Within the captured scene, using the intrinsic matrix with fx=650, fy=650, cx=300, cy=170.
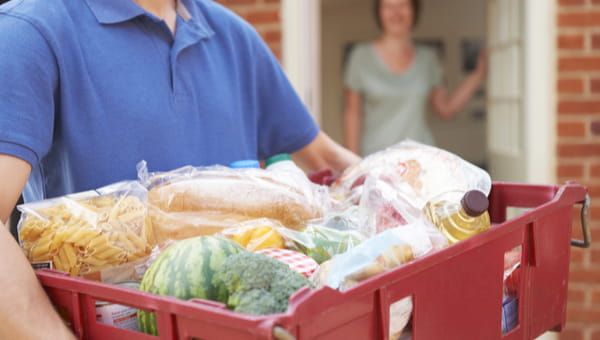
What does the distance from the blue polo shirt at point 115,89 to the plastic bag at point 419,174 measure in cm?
29

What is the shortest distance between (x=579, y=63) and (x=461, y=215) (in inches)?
80.6

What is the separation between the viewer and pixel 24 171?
2.97ft

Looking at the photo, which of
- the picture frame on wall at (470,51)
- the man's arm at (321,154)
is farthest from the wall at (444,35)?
the man's arm at (321,154)

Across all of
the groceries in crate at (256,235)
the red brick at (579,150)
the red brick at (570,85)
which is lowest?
the red brick at (579,150)

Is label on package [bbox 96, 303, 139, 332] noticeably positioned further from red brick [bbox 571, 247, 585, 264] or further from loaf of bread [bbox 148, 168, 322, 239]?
red brick [bbox 571, 247, 585, 264]

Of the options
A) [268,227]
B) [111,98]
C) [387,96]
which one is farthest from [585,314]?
[111,98]

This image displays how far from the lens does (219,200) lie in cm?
100

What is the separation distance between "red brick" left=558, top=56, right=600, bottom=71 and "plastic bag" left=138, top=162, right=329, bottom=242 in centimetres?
197

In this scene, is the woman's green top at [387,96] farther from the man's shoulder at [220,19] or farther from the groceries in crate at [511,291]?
the groceries in crate at [511,291]

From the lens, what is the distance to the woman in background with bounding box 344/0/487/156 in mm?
3732

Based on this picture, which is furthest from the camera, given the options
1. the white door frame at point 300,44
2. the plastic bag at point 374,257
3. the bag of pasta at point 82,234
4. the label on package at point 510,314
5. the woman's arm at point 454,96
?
the woman's arm at point 454,96

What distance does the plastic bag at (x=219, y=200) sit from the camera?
95 centimetres

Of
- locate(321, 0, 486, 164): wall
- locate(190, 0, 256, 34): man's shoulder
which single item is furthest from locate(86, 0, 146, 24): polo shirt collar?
locate(321, 0, 486, 164): wall

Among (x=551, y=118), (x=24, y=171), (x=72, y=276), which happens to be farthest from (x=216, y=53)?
(x=551, y=118)
